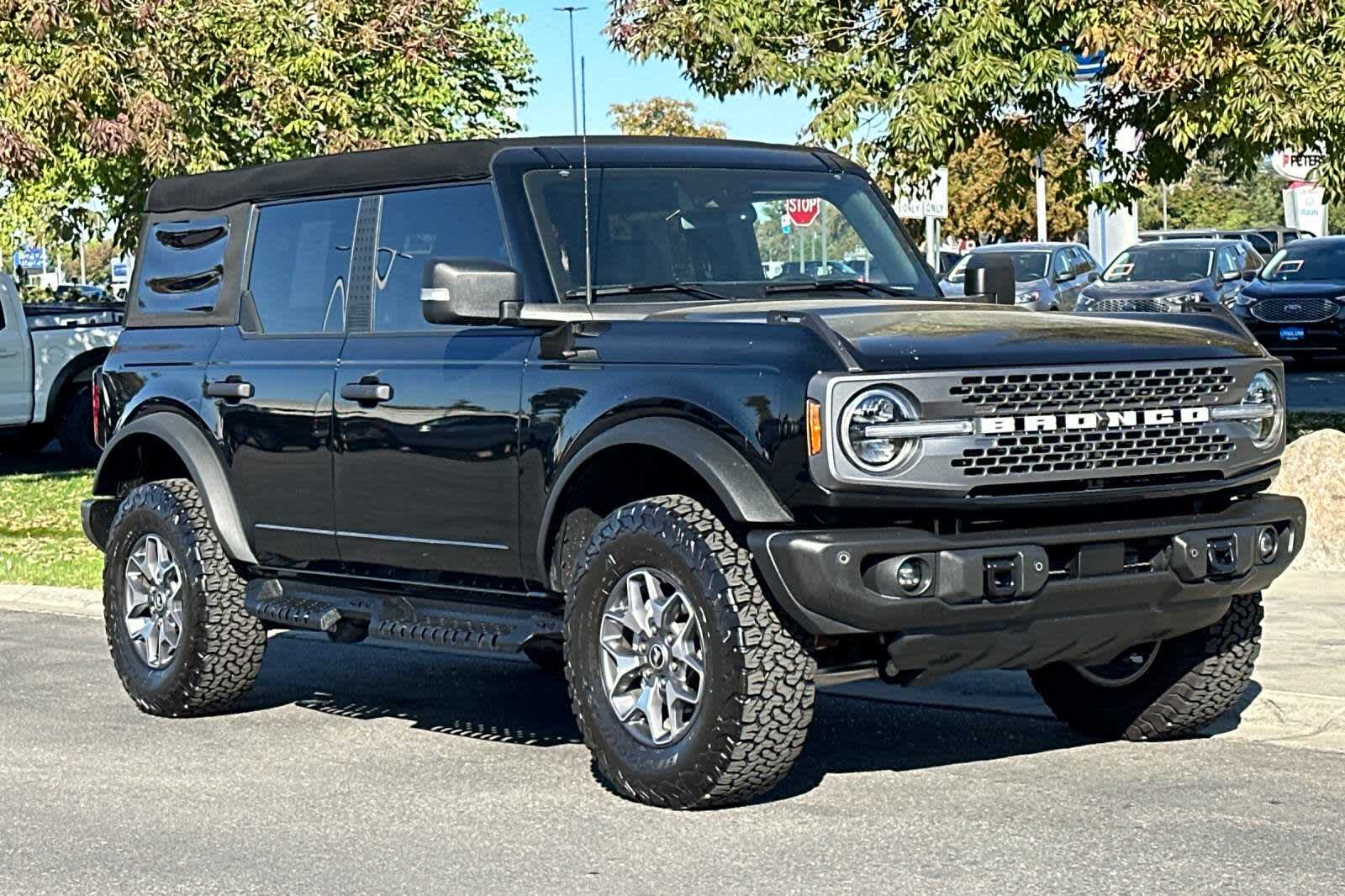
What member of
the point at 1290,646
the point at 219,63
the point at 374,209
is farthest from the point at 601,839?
the point at 219,63

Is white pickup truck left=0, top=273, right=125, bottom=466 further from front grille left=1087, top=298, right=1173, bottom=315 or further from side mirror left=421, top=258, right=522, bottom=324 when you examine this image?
side mirror left=421, top=258, right=522, bottom=324

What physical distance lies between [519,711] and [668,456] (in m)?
2.37

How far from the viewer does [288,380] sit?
344 inches

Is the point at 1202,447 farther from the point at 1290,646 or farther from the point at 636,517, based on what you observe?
the point at 1290,646

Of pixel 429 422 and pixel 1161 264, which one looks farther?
pixel 1161 264

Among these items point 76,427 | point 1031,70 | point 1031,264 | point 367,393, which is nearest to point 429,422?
point 367,393

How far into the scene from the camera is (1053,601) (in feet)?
22.4

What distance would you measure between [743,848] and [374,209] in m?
3.13

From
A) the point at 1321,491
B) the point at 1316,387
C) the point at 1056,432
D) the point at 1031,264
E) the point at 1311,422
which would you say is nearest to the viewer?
the point at 1056,432

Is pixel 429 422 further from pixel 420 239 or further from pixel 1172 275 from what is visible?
pixel 1172 275

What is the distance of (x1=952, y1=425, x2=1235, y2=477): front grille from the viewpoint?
266 inches

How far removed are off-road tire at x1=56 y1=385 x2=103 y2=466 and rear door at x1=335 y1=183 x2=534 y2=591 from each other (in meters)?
15.3

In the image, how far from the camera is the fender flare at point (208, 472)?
29.5ft

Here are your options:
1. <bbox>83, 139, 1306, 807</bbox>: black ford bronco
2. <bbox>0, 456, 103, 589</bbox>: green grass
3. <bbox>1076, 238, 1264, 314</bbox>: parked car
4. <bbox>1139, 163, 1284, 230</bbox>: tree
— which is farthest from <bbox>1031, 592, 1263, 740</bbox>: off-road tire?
<bbox>1139, 163, 1284, 230</bbox>: tree
